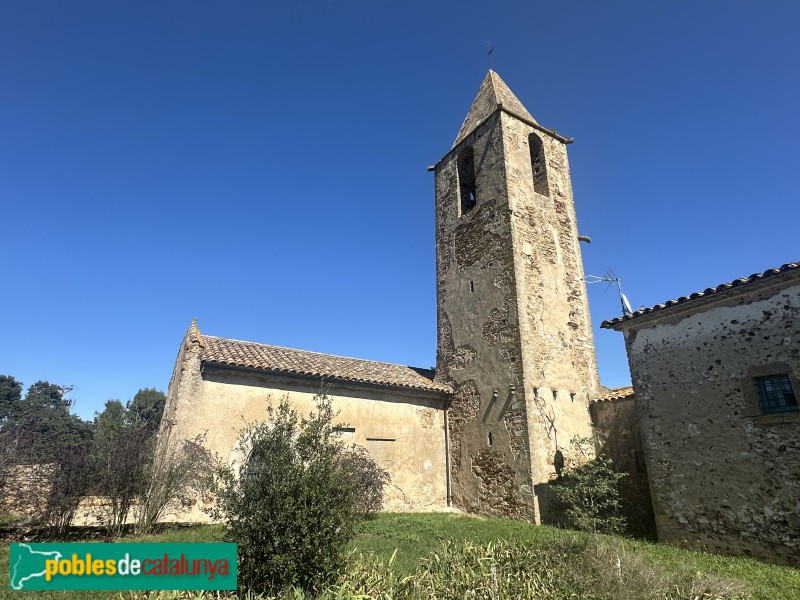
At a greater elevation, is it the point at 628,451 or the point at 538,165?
the point at 538,165

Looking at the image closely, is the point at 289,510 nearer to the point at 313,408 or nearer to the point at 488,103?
the point at 313,408

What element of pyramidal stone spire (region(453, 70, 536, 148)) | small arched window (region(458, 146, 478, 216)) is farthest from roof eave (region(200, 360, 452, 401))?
pyramidal stone spire (region(453, 70, 536, 148))

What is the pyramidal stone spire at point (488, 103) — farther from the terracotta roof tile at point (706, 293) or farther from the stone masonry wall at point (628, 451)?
the stone masonry wall at point (628, 451)

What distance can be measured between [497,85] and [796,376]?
15.7 meters

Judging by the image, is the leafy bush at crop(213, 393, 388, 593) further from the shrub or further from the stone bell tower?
the stone bell tower

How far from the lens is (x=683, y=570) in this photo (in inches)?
261

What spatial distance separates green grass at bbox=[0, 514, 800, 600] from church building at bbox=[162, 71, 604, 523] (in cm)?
149

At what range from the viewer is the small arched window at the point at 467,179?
689 inches

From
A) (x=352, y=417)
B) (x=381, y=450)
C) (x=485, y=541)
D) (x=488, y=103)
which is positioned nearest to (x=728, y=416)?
(x=485, y=541)

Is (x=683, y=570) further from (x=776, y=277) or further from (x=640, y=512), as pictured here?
(x=776, y=277)

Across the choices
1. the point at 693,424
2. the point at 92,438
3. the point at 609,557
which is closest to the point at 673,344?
the point at 693,424

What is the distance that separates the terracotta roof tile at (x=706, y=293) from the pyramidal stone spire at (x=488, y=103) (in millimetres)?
9422

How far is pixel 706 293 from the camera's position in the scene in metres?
9.48
